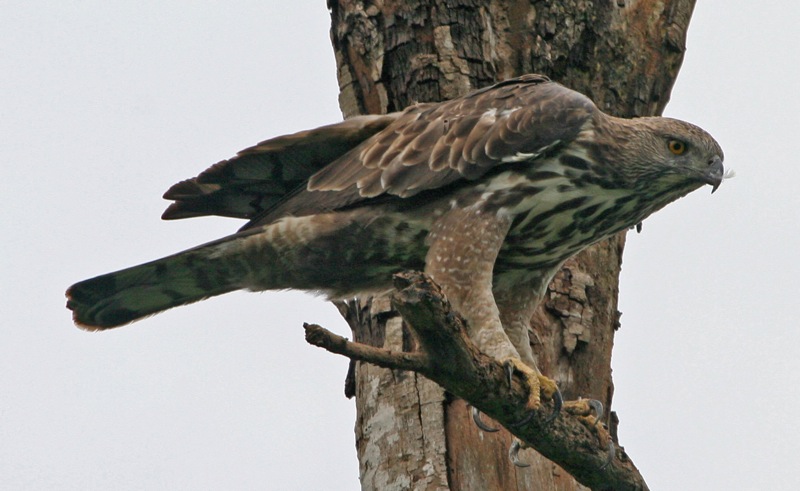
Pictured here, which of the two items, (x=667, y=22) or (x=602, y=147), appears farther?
(x=667, y=22)

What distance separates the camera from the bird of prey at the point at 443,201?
17.6 feet

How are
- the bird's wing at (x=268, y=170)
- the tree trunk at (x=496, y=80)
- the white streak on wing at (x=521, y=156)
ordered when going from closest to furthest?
the white streak on wing at (x=521, y=156) < the tree trunk at (x=496, y=80) < the bird's wing at (x=268, y=170)

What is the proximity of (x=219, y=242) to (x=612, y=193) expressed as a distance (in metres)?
1.85

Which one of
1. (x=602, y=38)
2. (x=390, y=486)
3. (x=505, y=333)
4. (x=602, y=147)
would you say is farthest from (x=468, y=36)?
(x=390, y=486)

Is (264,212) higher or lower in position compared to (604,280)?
higher

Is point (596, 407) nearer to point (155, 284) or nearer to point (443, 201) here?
point (443, 201)

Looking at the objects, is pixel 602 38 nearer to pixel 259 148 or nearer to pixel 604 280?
pixel 604 280

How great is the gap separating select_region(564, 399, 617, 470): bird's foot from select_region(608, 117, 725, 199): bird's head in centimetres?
108

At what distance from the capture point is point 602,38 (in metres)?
6.28

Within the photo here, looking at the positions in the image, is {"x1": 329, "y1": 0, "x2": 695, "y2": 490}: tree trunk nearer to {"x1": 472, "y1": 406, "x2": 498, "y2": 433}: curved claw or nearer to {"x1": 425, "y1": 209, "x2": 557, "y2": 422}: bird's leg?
{"x1": 472, "y1": 406, "x2": 498, "y2": 433}: curved claw

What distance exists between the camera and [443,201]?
544 cm

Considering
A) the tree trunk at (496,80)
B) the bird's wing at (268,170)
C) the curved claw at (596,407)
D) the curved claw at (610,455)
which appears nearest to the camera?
the curved claw at (610,455)

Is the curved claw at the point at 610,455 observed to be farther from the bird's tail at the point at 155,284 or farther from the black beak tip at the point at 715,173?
the bird's tail at the point at 155,284

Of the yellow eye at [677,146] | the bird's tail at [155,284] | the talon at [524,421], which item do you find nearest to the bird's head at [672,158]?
the yellow eye at [677,146]
